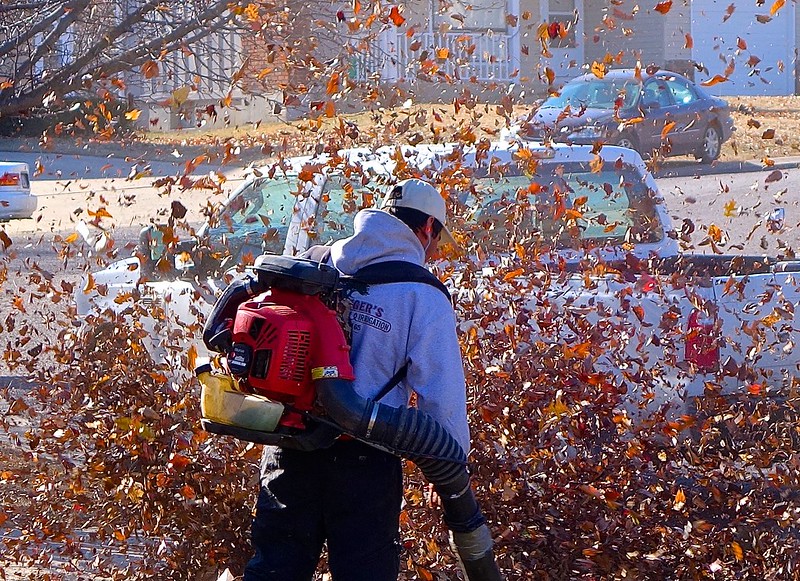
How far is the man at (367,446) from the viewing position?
10.6ft

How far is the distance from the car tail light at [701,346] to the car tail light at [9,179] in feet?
46.2

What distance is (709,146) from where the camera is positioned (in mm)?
17219

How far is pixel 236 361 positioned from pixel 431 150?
8.04 feet

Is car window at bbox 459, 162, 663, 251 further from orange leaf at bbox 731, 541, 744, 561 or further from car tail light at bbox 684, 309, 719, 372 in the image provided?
orange leaf at bbox 731, 541, 744, 561

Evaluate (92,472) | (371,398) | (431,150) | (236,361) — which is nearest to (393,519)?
(371,398)

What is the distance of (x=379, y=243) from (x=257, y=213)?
291 centimetres

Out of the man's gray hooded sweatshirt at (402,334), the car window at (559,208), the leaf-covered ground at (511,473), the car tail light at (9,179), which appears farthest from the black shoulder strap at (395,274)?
the car tail light at (9,179)

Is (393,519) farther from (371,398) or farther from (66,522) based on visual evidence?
(66,522)

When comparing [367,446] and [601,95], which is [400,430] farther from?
[601,95]

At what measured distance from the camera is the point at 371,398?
10.7ft

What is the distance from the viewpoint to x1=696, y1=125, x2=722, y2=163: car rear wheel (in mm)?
15730

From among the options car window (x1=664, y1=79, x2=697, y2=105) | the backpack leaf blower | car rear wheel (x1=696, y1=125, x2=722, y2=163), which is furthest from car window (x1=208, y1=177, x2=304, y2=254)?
car window (x1=664, y1=79, x2=697, y2=105)

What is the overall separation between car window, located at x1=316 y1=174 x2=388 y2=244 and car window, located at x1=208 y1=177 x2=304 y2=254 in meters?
0.22

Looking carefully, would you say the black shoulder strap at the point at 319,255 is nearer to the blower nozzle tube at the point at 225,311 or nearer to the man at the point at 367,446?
the man at the point at 367,446
